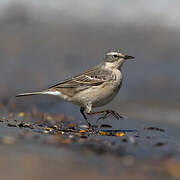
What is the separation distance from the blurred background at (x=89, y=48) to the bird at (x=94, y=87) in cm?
218

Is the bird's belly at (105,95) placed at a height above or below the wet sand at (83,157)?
above

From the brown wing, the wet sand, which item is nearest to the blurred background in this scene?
the brown wing

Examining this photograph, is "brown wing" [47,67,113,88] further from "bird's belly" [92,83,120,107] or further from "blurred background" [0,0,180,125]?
"blurred background" [0,0,180,125]

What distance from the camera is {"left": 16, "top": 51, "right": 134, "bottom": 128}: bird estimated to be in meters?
8.55

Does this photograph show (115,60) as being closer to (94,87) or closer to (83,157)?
(94,87)

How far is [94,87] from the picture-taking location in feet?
28.5

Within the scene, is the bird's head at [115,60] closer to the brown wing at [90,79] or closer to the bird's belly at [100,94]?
the brown wing at [90,79]

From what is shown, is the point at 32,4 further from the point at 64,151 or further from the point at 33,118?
the point at 64,151

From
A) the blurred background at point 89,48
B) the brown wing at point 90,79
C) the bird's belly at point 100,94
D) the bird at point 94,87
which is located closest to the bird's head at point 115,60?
the bird at point 94,87

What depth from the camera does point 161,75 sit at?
1672 cm

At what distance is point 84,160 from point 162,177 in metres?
0.89

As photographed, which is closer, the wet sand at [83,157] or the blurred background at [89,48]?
the wet sand at [83,157]

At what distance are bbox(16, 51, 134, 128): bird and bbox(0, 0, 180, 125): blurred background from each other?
218 cm

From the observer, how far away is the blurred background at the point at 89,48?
13.8 metres
